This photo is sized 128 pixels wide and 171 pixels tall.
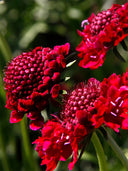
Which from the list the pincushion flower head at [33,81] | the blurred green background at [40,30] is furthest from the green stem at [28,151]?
the pincushion flower head at [33,81]

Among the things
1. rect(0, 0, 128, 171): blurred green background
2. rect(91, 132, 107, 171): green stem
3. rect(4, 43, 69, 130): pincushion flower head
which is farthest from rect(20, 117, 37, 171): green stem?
rect(91, 132, 107, 171): green stem

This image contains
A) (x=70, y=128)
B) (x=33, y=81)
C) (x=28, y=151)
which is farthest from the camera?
(x=28, y=151)

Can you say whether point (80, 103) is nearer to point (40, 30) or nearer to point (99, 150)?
point (99, 150)

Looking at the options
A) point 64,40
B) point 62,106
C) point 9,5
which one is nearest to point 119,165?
point 62,106

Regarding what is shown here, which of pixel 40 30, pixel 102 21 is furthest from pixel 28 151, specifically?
pixel 40 30

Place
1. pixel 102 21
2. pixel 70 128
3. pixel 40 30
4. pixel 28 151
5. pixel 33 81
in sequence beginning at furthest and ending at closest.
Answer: pixel 40 30 < pixel 28 151 < pixel 102 21 < pixel 33 81 < pixel 70 128

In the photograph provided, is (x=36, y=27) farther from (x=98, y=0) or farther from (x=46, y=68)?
(x=46, y=68)
